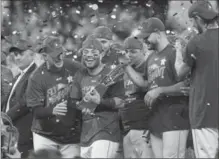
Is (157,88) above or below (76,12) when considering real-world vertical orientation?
below

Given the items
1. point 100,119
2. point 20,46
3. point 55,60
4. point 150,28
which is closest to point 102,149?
point 100,119

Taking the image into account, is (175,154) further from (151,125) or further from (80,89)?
(80,89)

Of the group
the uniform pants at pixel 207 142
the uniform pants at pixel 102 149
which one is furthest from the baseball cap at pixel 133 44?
the uniform pants at pixel 207 142

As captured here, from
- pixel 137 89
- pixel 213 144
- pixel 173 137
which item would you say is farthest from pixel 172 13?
pixel 213 144

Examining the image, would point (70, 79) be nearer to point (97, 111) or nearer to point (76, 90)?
point (76, 90)

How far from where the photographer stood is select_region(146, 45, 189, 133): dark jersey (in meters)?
6.66

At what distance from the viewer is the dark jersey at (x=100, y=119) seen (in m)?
6.94

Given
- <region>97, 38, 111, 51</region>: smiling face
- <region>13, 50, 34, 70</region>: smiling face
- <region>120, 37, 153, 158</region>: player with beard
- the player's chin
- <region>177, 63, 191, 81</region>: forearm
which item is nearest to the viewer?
<region>177, 63, 191, 81</region>: forearm

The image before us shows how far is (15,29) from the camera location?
41.2 ft

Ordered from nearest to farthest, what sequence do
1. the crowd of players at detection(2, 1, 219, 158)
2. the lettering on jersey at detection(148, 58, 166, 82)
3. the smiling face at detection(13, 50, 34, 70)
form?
1. the crowd of players at detection(2, 1, 219, 158)
2. the lettering on jersey at detection(148, 58, 166, 82)
3. the smiling face at detection(13, 50, 34, 70)

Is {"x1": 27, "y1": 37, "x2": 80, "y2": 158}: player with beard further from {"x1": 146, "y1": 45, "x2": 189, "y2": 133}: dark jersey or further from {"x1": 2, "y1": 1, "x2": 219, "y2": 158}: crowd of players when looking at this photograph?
{"x1": 146, "y1": 45, "x2": 189, "y2": 133}: dark jersey

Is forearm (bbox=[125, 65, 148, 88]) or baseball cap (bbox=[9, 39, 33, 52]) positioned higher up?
baseball cap (bbox=[9, 39, 33, 52])

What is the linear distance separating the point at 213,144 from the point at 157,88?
928 millimetres

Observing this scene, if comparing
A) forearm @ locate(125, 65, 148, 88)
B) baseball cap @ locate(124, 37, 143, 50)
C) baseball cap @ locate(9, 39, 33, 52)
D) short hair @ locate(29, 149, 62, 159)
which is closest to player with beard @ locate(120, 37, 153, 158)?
baseball cap @ locate(124, 37, 143, 50)
